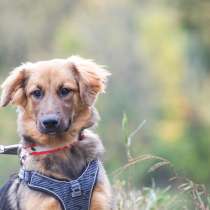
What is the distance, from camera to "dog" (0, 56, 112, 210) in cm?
838

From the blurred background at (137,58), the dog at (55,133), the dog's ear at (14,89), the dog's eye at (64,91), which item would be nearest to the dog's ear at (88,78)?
the dog at (55,133)

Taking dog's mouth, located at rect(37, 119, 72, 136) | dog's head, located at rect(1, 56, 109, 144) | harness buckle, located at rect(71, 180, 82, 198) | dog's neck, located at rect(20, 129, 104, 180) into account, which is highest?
dog's head, located at rect(1, 56, 109, 144)

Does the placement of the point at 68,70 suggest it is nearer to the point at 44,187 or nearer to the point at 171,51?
the point at 44,187

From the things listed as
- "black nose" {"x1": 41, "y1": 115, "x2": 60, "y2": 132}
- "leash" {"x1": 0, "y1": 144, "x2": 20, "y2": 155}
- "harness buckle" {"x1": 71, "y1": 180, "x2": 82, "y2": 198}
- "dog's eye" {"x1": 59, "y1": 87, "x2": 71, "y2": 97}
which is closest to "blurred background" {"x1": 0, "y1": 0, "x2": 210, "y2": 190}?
"leash" {"x1": 0, "y1": 144, "x2": 20, "y2": 155}

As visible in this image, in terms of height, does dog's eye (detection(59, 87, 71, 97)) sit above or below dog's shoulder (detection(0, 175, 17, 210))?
above

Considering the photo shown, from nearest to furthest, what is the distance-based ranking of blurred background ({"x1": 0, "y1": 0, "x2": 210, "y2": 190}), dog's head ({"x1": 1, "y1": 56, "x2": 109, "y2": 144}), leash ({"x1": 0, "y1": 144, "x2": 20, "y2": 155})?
dog's head ({"x1": 1, "y1": 56, "x2": 109, "y2": 144}) < leash ({"x1": 0, "y1": 144, "x2": 20, "y2": 155}) < blurred background ({"x1": 0, "y1": 0, "x2": 210, "y2": 190})

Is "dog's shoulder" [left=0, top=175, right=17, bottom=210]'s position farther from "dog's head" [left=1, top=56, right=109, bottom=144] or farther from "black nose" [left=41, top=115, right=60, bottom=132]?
"black nose" [left=41, top=115, right=60, bottom=132]

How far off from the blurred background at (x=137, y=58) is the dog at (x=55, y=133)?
63.4ft

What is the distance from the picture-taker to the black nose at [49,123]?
27.9 feet

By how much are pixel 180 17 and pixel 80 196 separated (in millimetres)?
20625

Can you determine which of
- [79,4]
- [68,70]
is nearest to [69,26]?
[79,4]

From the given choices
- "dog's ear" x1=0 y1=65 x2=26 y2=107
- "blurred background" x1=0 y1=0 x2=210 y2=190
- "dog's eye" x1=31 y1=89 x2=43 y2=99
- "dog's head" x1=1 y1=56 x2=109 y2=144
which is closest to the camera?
"dog's head" x1=1 y1=56 x2=109 y2=144

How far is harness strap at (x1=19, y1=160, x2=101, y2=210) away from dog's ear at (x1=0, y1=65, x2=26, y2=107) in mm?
870

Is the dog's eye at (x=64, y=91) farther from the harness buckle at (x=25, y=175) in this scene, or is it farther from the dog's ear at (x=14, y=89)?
the harness buckle at (x=25, y=175)
